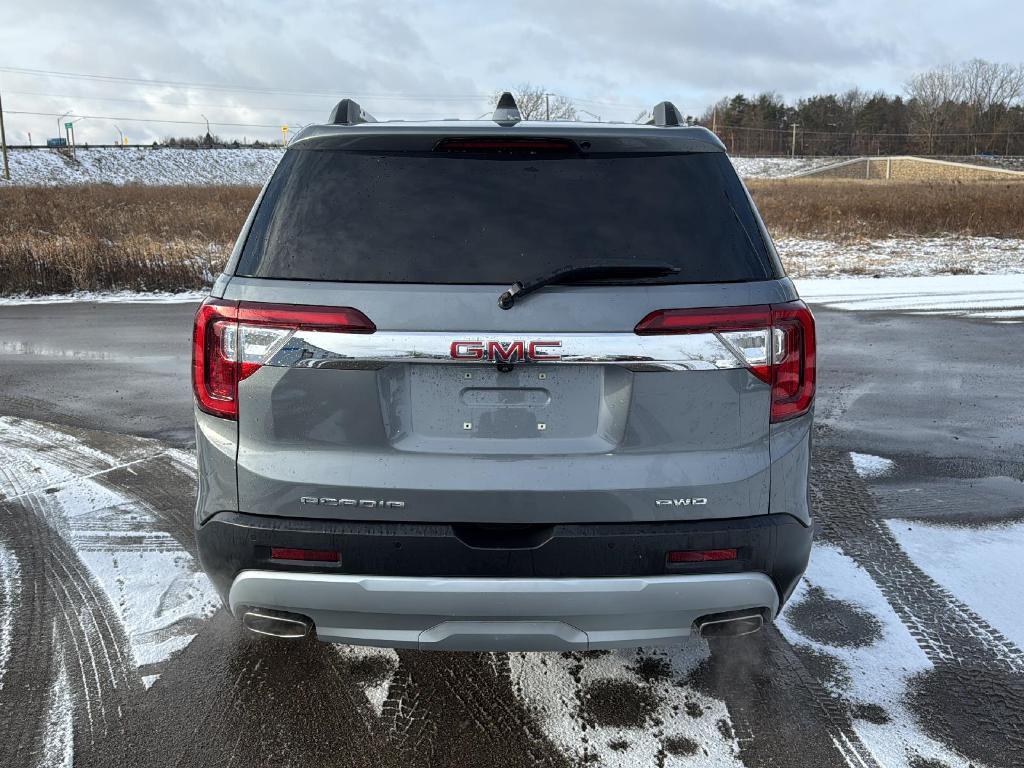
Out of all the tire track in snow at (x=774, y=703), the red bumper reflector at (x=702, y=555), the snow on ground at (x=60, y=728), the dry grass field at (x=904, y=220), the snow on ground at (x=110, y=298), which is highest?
the dry grass field at (x=904, y=220)

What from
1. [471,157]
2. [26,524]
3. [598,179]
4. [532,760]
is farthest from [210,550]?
[26,524]

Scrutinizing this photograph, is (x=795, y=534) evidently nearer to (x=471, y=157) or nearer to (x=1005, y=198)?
(x=471, y=157)

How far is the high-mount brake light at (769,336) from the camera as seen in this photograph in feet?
7.43

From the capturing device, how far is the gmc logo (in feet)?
7.30

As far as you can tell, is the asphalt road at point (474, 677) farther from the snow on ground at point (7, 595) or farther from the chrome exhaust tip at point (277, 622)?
the chrome exhaust tip at point (277, 622)

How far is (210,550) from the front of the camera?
8.16 ft

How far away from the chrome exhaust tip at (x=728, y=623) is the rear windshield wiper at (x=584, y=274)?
3.44ft

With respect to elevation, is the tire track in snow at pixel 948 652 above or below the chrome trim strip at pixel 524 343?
below

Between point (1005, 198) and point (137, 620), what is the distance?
105 feet

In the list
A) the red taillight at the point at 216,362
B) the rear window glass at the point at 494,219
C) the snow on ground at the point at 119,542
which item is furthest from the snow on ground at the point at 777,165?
the red taillight at the point at 216,362

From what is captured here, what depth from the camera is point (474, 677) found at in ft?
9.97

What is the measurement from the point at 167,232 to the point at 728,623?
2129cm

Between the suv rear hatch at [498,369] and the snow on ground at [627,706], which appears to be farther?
the snow on ground at [627,706]

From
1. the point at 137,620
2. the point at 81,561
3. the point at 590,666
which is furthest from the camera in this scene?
the point at 81,561
